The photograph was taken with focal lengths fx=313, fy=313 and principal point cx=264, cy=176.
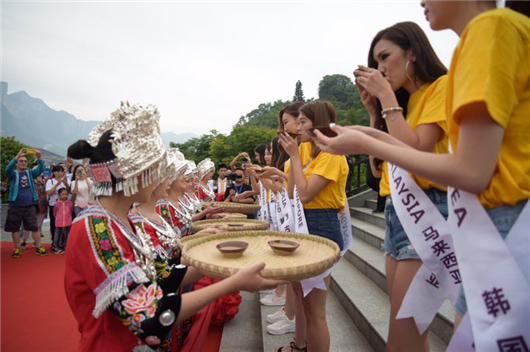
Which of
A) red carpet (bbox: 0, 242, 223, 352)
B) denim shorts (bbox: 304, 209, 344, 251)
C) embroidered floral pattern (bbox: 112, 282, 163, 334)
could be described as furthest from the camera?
red carpet (bbox: 0, 242, 223, 352)

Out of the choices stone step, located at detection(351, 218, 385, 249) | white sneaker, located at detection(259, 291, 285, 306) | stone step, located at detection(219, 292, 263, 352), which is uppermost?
stone step, located at detection(351, 218, 385, 249)

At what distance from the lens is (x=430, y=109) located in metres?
1.57

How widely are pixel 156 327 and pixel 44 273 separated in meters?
6.57

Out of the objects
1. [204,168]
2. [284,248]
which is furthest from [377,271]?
[204,168]

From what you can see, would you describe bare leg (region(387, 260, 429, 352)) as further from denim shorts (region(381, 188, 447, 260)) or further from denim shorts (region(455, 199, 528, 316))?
denim shorts (region(455, 199, 528, 316))

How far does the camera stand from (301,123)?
2.73 m

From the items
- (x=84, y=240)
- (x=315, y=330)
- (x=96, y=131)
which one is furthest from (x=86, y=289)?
(x=315, y=330)

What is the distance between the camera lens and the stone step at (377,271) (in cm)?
257

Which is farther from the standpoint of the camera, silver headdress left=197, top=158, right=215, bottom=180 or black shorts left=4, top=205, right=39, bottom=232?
black shorts left=4, top=205, right=39, bottom=232

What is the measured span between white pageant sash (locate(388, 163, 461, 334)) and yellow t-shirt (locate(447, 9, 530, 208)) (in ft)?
1.97

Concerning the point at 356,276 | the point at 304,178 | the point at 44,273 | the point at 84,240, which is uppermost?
the point at 304,178

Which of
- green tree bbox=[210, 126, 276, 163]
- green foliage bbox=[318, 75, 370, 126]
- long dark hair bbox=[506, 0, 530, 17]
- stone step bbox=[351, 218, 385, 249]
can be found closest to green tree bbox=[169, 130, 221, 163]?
green tree bbox=[210, 126, 276, 163]

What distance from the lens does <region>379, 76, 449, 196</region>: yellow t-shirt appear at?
5.01ft

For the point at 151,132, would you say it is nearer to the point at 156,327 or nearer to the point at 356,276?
the point at 156,327
